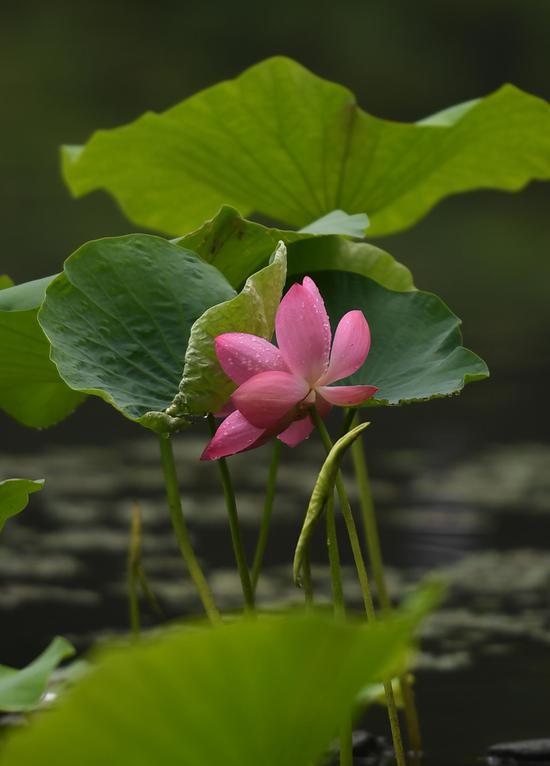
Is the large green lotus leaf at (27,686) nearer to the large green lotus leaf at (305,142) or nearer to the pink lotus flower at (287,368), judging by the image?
the pink lotus flower at (287,368)

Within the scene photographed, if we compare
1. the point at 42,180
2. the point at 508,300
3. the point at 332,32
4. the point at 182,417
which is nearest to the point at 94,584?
the point at 182,417

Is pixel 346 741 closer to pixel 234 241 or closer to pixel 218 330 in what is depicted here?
pixel 218 330

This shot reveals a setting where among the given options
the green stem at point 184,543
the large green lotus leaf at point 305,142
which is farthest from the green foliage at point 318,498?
the large green lotus leaf at point 305,142

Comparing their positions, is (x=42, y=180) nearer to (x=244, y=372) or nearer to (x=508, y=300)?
(x=508, y=300)

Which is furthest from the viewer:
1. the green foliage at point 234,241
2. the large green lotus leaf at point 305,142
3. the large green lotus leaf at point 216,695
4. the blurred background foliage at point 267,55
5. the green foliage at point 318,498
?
the blurred background foliage at point 267,55

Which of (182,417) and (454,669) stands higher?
(182,417)

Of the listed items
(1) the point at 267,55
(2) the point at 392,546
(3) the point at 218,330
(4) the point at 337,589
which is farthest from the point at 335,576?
(1) the point at 267,55

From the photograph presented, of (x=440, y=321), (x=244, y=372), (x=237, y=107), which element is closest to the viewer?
(x=244, y=372)
